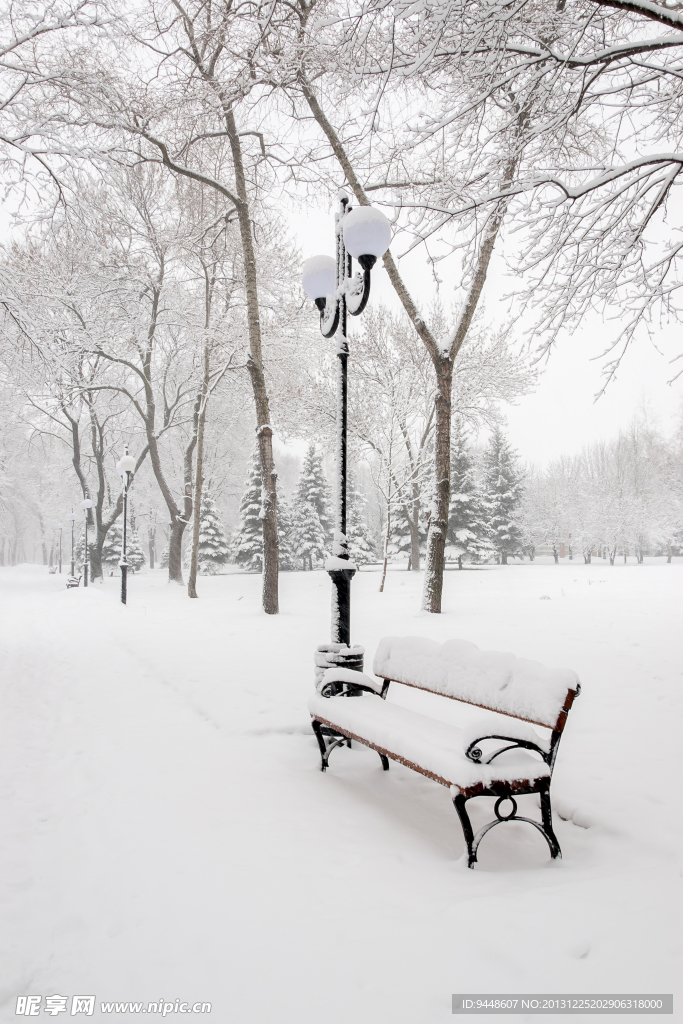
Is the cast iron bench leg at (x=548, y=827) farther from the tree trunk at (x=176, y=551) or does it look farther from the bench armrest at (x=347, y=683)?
the tree trunk at (x=176, y=551)

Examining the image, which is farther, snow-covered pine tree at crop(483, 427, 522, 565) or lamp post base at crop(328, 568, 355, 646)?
snow-covered pine tree at crop(483, 427, 522, 565)

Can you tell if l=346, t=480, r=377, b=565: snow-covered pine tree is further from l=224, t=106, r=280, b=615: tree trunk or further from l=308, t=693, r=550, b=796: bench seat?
l=308, t=693, r=550, b=796: bench seat

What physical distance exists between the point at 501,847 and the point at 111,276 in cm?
1902

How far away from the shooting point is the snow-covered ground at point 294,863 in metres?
1.80

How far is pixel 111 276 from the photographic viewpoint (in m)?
17.5

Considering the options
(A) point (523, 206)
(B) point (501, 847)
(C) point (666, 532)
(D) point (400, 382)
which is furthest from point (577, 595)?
(C) point (666, 532)

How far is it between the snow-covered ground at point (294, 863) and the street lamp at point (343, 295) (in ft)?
3.98

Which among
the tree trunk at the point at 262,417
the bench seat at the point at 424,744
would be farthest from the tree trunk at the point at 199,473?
the bench seat at the point at 424,744

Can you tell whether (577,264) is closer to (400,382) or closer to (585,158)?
(585,158)

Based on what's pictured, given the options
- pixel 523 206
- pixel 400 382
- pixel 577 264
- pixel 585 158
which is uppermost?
pixel 585 158

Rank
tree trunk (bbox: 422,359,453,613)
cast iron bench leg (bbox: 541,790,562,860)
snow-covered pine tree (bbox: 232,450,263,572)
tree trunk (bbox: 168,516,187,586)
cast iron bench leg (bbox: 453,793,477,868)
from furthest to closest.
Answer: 1. snow-covered pine tree (bbox: 232,450,263,572)
2. tree trunk (bbox: 168,516,187,586)
3. tree trunk (bbox: 422,359,453,613)
4. cast iron bench leg (bbox: 541,790,562,860)
5. cast iron bench leg (bbox: 453,793,477,868)

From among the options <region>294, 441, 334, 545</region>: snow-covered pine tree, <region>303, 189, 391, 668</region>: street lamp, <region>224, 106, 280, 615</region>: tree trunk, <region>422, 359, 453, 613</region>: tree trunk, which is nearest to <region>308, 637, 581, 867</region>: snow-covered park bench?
<region>303, 189, 391, 668</region>: street lamp

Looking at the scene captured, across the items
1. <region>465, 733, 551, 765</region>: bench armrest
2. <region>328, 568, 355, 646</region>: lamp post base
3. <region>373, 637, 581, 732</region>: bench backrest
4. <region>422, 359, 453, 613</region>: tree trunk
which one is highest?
<region>422, 359, 453, 613</region>: tree trunk

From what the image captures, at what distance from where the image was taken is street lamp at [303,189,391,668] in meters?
4.26
